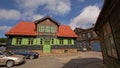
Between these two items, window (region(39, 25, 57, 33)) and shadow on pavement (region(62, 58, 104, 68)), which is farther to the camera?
window (region(39, 25, 57, 33))

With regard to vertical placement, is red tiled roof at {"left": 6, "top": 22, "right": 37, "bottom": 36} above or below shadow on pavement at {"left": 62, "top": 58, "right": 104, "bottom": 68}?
above

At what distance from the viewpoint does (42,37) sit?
85.3ft

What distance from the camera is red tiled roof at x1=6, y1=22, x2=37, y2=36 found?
24.6 meters

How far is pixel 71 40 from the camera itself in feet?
93.5

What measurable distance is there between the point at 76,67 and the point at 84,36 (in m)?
32.8

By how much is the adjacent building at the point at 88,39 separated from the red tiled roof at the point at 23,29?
2023 centimetres

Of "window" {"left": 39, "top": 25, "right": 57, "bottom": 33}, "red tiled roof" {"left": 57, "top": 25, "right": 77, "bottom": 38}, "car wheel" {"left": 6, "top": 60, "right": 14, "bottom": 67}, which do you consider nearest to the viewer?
"car wheel" {"left": 6, "top": 60, "right": 14, "bottom": 67}

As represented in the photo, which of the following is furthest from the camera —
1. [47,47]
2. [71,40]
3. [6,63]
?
[71,40]

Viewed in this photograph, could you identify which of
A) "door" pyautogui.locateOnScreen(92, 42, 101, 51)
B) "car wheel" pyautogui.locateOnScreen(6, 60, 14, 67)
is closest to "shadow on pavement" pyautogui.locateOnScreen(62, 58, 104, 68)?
"car wheel" pyautogui.locateOnScreen(6, 60, 14, 67)

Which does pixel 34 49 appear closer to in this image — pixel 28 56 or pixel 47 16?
pixel 28 56

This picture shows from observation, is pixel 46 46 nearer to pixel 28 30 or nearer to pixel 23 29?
pixel 28 30

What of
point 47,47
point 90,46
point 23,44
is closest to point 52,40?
point 47,47

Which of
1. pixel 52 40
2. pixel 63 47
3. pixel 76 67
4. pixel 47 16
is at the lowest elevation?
pixel 76 67

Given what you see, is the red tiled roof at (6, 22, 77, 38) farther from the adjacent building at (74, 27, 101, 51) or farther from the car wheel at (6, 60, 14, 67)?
the car wheel at (6, 60, 14, 67)
